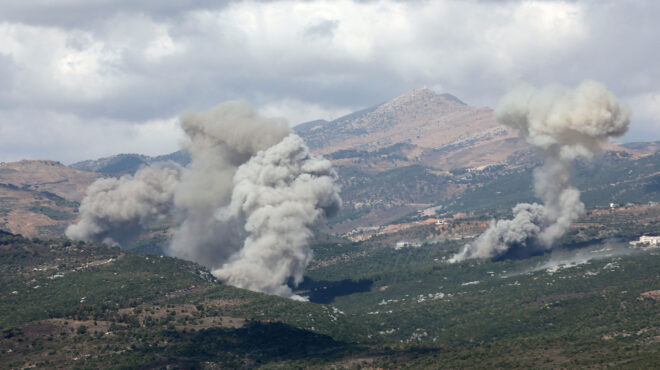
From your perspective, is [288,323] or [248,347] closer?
[248,347]

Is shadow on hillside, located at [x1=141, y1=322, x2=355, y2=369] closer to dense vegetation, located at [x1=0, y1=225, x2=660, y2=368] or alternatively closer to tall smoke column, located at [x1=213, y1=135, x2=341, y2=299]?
dense vegetation, located at [x1=0, y1=225, x2=660, y2=368]

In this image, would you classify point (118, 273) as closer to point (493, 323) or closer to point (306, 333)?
point (306, 333)

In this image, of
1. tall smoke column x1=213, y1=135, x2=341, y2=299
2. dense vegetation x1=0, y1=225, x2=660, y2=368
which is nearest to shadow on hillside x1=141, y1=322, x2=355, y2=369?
dense vegetation x1=0, y1=225, x2=660, y2=368

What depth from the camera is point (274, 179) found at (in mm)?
185250

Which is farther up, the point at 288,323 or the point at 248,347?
the point at 288,323

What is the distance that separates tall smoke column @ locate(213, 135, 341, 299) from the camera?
18150cm

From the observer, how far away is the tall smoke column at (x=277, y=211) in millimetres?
181500

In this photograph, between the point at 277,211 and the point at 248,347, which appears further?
the point at 277,211

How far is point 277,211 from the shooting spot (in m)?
180

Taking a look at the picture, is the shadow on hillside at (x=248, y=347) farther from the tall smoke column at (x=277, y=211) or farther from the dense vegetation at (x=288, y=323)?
the tall smoke column at (x=277, y=211)

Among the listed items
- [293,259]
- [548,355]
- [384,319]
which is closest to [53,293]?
[293,259]

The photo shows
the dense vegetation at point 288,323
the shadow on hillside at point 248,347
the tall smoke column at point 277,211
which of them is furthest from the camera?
the tall smoke column at point 277,211

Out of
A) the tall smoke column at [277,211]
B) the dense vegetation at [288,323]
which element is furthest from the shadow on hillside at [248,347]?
the tall smoke column at [277,211]

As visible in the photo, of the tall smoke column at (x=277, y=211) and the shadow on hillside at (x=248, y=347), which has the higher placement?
the tall smoke column at (x=277, y=211)
